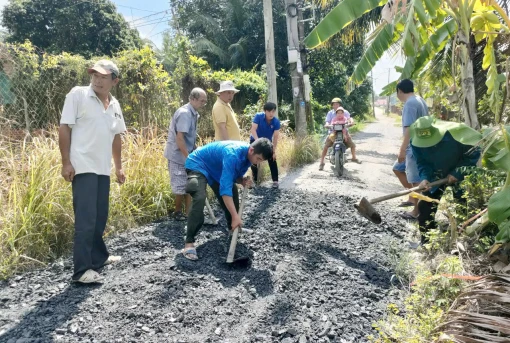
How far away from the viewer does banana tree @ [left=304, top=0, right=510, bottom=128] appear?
4.18m

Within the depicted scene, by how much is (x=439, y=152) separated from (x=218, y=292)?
2.58m

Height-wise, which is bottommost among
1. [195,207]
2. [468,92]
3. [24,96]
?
[195,207]

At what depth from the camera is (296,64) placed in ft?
34.1

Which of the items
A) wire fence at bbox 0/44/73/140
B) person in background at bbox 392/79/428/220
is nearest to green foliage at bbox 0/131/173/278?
wire fence at bbox 0/44/73/140

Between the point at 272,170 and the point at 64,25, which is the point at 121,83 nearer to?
the point at 272,170

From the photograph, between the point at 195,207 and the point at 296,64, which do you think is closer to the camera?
the point at 195,207

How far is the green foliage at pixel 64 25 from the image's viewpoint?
22641 millimetres

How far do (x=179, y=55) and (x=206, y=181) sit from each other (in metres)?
7.93

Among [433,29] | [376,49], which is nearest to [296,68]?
[376,49]

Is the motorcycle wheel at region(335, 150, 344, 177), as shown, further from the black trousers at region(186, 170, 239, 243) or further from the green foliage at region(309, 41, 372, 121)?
the green foliage at region(309, 41, 372, 121)

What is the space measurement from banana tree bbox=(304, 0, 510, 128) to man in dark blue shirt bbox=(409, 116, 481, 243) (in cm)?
102

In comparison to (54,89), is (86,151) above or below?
below

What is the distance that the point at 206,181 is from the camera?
406cm

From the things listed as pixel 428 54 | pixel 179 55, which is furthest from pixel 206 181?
pixel 179 55
